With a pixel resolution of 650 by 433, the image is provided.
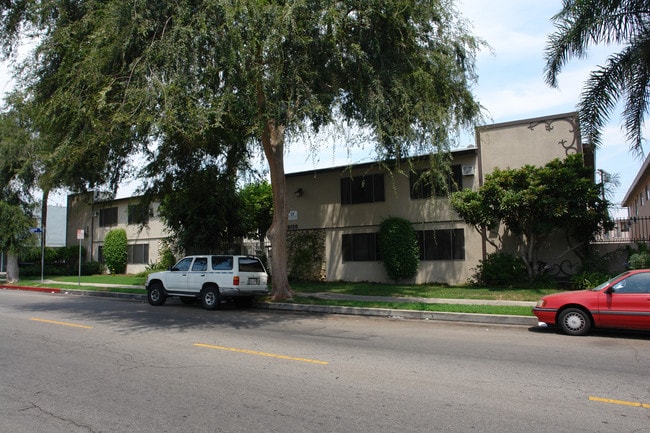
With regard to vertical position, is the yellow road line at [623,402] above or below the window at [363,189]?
below

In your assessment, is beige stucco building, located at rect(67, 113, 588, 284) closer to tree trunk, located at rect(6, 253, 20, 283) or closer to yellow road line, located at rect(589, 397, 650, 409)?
tree trunk, located at rect(6, 253, 20, 283)

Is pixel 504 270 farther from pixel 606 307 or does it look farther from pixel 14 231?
pixel 14 231

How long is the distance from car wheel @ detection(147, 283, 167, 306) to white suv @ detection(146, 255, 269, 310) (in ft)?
0.14

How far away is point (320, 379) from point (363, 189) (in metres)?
16.8

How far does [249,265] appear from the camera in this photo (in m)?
15.8

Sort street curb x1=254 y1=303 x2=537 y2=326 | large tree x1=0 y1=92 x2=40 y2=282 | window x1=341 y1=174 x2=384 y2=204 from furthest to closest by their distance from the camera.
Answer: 1. large tree x1=0 y1=92 x2=40 y2=282
2. window x1=341 y1=174 x2=384 y2=204
3. street curb x1=254 y1=303 x2=537 y2=326

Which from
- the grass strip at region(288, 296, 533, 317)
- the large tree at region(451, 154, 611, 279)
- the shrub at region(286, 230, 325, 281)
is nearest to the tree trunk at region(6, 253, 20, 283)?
the shrub at region(286, 230, 325, 281)

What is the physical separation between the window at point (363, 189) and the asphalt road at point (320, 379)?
11.6m

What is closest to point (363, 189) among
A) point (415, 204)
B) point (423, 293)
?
point (415, 204)

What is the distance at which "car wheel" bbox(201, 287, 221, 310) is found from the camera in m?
15.3

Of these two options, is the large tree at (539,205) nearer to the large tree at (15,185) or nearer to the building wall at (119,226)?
the building wall at (119,226)

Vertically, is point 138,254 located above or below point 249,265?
above

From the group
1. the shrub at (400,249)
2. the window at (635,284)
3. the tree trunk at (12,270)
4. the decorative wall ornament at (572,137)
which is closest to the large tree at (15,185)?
the tree trunk at (12,270)

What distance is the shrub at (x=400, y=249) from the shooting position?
21109mm
